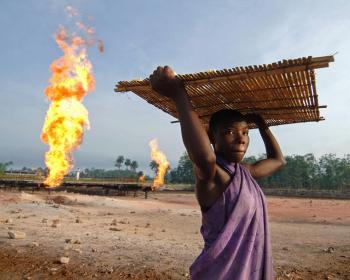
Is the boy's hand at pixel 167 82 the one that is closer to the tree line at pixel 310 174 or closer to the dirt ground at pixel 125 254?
the dirt ground at pixel 125 254

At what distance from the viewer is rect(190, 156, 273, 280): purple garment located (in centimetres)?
198

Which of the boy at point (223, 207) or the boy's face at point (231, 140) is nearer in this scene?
the boy at point (223, 207)

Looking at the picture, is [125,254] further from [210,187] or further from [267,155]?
[210,187]

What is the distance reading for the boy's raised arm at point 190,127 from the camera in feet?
6.08

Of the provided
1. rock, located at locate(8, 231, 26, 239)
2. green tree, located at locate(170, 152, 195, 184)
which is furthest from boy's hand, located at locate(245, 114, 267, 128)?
green tree, located at locate(170, 152, 195, 184)

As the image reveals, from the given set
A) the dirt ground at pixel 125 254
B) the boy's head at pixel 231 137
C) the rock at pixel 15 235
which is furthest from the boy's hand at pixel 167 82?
the rock at pixel 15 235

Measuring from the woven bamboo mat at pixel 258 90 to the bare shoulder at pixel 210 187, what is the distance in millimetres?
617

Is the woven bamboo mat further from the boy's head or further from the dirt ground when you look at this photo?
the dirt ground

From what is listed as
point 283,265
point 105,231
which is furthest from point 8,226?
point 283,265

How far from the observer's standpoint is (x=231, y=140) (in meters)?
2.19

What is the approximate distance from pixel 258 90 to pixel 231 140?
1.69 ft

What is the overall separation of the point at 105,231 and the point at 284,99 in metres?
9.78

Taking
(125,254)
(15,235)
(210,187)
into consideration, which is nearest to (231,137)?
(210,187)

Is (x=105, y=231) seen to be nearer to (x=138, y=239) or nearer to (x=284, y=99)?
(x=138, y=239)
